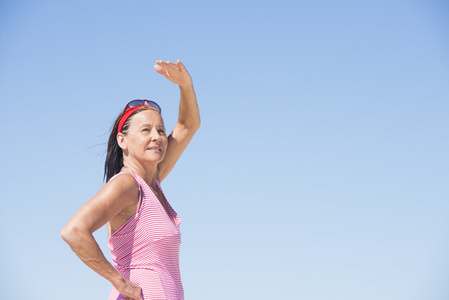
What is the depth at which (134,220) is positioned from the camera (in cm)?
438

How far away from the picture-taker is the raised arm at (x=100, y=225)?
3.86 m

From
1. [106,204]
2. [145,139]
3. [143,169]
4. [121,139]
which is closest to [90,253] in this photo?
[106,204]

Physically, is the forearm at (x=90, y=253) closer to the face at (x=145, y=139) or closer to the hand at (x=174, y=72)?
the face at (x=145, y=139)

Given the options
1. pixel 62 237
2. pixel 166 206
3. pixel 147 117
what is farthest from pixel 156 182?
pixel 62 237

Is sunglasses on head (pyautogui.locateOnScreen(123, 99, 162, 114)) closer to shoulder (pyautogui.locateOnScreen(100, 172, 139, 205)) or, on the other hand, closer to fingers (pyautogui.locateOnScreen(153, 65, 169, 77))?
fingers (pyautogui.locateOnScreen(153, 65, 169, 77))

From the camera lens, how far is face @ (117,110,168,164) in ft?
15.9

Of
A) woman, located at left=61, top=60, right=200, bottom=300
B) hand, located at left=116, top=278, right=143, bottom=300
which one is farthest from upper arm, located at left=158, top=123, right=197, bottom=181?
hand, located at left=116, top=278, right=143, bottom=300

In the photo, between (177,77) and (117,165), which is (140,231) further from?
(177,77)

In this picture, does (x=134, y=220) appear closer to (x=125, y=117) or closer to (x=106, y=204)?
(x=106, y=204)

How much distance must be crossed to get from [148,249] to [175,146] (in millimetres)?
1756

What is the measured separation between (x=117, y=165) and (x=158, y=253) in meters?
1.09

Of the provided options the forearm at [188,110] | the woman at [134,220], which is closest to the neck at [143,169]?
the woman at [134,220]

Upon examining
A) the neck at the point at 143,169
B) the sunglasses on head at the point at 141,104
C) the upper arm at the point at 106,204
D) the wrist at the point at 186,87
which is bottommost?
the upper arm at the point at 106,204

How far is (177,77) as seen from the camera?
5.86 metres
